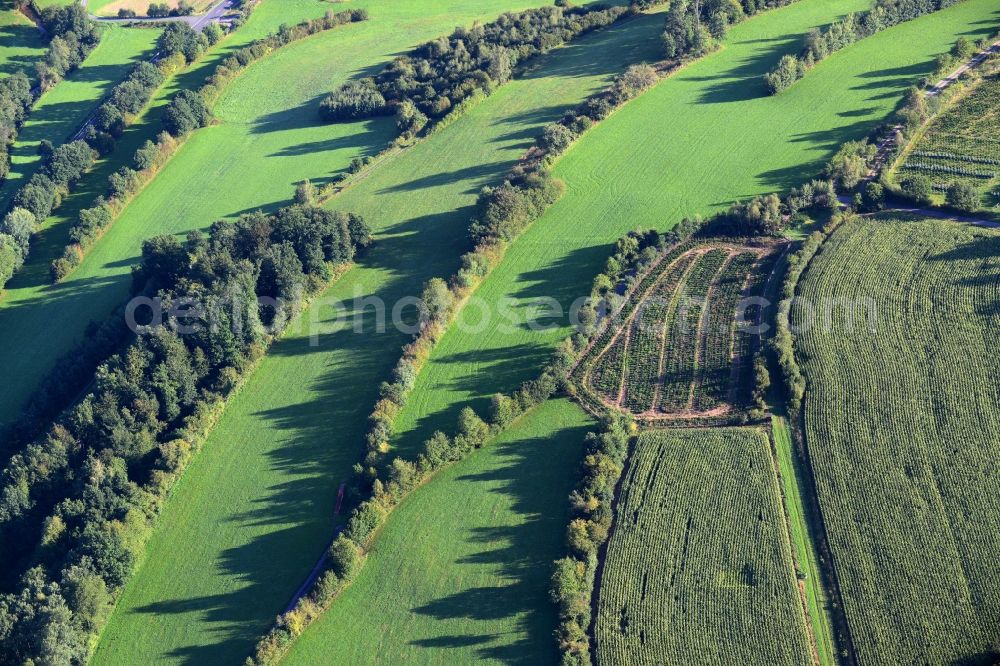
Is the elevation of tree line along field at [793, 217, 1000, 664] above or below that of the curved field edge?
below

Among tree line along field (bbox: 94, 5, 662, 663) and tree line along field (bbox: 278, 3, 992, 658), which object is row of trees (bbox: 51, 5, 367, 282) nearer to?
tree line along field (bbox: 94, 5, 662, 663)

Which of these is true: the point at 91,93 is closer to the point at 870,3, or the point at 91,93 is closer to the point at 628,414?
the point at 628,414

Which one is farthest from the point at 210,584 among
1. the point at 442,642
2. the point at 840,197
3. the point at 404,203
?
the point at 840,197

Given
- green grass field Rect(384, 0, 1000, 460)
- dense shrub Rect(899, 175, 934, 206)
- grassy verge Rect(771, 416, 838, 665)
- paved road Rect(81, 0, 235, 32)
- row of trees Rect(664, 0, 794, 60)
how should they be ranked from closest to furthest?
1. grassy verge Rect(771, 416, 838, 665)
2. green grass field Rect(384, 0, 1000, 460)
3. dense shrub Rect(899, 175, 934, 206)
4. row of trees Rect(664, 0, 794, 60)
5. paved road Rect(81, 0, 235, 32)

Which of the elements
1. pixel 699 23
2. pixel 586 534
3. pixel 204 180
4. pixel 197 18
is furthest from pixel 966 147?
pixel 197 18

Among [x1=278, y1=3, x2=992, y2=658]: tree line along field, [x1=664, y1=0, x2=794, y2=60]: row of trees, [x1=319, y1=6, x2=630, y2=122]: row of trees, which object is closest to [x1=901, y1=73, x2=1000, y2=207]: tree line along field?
[x1=278, y1=3, x2=992, y2=658]: tree line along field

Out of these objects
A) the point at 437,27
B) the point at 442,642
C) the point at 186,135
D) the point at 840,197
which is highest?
the point at 437,27
